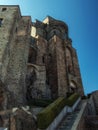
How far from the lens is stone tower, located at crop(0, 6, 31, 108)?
1708cm

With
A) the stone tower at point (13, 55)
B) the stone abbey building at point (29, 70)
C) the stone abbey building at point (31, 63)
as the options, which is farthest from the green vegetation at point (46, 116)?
the stone abbey building at point (31, 63)

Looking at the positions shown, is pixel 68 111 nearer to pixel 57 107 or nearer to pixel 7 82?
pixel 57 107

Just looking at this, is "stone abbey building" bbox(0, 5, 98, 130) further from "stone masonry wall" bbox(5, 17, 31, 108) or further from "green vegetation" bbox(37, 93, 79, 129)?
"green vegetation" bbox(37, 93, 79, 129)

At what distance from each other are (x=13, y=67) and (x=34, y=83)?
398 centimetres

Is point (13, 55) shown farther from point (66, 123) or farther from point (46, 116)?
point (46, 116)

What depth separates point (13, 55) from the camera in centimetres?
2123

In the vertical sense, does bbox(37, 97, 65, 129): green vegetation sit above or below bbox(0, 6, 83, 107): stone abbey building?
below

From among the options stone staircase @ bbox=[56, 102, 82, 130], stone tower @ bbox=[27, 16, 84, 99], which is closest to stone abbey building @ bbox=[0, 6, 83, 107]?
stone tower @ bbox=[27, 16, 84, 99]

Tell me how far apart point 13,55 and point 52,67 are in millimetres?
7760

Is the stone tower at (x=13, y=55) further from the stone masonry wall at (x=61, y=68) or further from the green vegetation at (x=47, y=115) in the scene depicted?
the stone masonry wall at (x=61, y=68)

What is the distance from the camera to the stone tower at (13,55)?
56.0ft

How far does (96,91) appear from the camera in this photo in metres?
22.0

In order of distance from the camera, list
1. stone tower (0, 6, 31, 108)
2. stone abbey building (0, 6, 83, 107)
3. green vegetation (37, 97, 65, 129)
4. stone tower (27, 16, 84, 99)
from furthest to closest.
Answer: stone tower (27, 16, 84, 99) < stone abbey building (0, 6, 83, 107) < stone tower (0, 6, 31, 108) < green vegetation (37, 97, 65, 129)

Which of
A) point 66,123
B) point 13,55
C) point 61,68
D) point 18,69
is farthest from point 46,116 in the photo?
point 61,68
